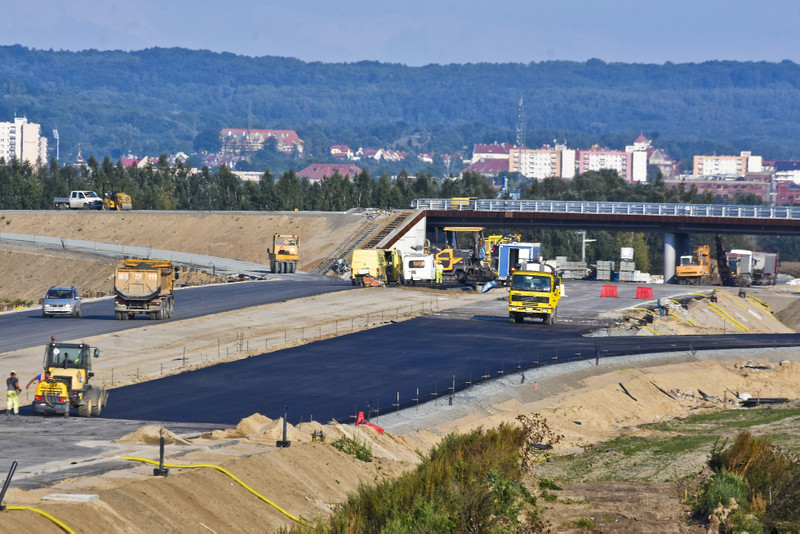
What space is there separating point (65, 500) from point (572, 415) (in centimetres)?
2295

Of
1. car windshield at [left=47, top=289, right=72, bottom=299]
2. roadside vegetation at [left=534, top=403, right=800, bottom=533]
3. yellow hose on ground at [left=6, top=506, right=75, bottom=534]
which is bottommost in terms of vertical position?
roadside vegetation at [left=534, top=403, right=800, bottom=533]

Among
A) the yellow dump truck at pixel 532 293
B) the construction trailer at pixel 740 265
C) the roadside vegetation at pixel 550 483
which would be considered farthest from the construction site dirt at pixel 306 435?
the construction trailer at pixel 740 265

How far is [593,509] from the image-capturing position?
26531 mm

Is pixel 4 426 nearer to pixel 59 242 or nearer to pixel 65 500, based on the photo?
pixel 65 500

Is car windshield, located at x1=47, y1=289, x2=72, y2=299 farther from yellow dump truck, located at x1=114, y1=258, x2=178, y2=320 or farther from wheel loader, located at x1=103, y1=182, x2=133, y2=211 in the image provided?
wheel loader, located at x1=103, y1=182, x2=133, y2=211

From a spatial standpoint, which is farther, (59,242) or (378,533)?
(59,242)

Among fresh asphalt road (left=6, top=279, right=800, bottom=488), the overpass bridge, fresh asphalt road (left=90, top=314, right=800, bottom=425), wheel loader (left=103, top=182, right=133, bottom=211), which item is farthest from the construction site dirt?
wheel loader (left=103, top=182, right=133, bottom=211)

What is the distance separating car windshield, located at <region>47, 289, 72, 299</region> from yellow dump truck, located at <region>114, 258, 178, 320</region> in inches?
147

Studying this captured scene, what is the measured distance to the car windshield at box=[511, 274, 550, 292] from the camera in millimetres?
61125

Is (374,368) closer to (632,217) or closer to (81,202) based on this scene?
(632,217)

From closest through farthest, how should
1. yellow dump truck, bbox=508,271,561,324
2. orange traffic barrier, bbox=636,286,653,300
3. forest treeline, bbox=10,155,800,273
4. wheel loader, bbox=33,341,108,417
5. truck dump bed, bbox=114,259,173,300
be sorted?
wheel loader, bbox=33,341,108,417, truck dump bed, bbox=114,259,173,300, yellow dump truck, bbox=508,271,561,324, orange traffic barrier, bbox=636,286,653,300, forest treeline, bbox=10,155,800,273

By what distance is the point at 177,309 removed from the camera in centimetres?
6588

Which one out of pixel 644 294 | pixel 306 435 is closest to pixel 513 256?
pixel 644 294

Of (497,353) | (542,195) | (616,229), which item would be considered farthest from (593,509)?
(542,195)
